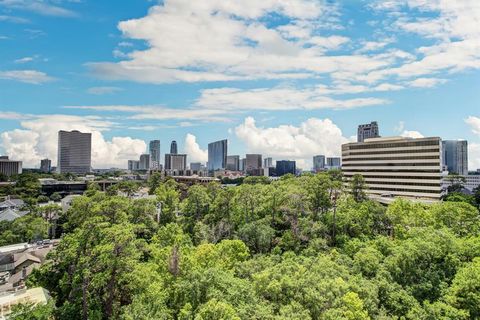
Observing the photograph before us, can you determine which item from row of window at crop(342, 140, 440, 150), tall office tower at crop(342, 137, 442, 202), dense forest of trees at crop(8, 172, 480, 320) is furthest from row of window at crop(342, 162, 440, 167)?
dense forest of trees at crop(8, 172, 480, 320)

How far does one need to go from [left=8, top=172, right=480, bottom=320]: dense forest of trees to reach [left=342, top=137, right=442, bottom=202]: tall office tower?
83.4 ft

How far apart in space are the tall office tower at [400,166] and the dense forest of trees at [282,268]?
25426mm

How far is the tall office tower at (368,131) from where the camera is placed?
158 m

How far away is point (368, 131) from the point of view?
163m

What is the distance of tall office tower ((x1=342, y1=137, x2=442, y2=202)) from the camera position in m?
67.0

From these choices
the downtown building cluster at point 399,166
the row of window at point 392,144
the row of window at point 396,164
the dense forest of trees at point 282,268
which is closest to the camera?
the dense forest of trees at point 282,268

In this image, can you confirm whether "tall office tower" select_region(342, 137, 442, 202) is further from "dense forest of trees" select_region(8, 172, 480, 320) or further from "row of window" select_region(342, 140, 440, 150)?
"dense forest of trees" select_region(8, 172, 480, 320)

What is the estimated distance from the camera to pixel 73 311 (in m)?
21.0

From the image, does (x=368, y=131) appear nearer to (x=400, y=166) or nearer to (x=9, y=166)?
(x=400, y=166)

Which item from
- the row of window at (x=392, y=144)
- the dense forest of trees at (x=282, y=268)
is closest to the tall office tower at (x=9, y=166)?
the dense forest of trees at (x=282, y=268)

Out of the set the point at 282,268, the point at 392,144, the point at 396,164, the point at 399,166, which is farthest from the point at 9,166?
the point at 282,268

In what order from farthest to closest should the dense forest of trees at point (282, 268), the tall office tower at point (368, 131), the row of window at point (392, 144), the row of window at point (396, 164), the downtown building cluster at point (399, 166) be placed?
the tall office tower at point (368, 131) < the row of window at point (392, 144) < the row of window at point (396, 164) < the downtown building cluster at point (399, 166) < the dense forest of trees at point (282, 268)

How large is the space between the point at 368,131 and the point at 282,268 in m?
153

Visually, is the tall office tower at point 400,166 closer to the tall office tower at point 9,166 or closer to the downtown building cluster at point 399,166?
the downtown building cluster at point 399,166
